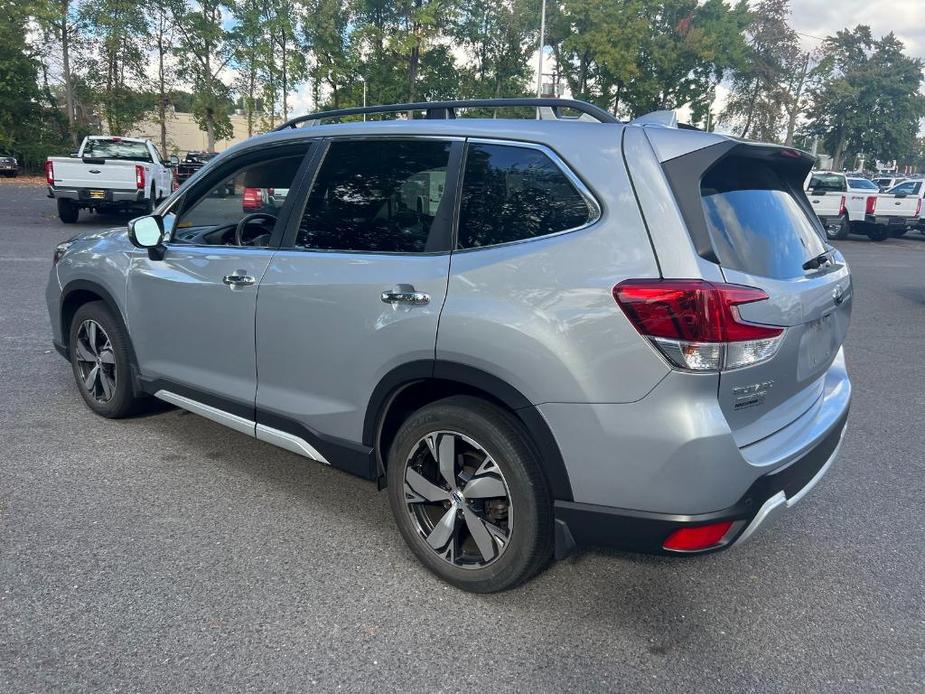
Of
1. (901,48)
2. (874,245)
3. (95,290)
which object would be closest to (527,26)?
(874,245)

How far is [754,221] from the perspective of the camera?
102 inches

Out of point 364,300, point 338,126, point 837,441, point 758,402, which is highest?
point 338,126

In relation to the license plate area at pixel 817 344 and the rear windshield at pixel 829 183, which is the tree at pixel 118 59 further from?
the license plate area at pixel 817 344

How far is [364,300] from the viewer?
2.88 m

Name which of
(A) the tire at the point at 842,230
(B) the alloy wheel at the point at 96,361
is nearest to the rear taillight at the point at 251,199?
(B) the alloy wheel at the point at 96,361

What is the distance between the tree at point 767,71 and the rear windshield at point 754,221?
46864 millimetres

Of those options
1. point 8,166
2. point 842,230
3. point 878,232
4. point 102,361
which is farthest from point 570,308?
point 8,166

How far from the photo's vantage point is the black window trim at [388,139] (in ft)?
9.02

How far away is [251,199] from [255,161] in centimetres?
26

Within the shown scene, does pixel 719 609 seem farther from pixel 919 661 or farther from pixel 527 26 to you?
pixel 527 26

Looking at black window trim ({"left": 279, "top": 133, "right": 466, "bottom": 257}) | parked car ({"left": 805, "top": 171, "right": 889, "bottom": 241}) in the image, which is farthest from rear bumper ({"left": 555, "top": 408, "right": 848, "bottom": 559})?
parked car ({"left": 805, "top": 171, "right": 889, "bottom": 241})

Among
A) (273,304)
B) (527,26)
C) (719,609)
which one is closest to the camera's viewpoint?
(719,609)

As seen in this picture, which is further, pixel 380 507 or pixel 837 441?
pixel 380 507

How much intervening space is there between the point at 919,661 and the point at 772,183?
1.84 meters
